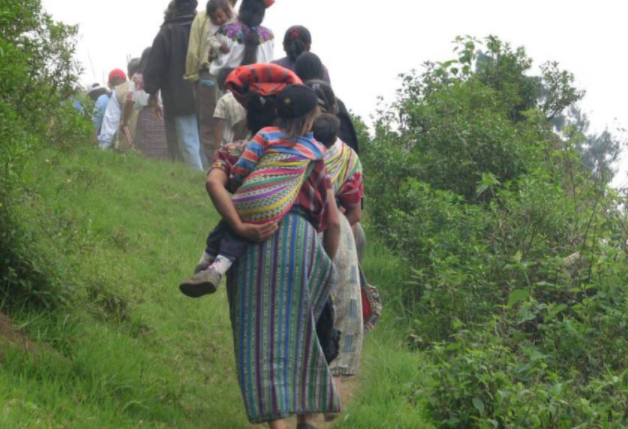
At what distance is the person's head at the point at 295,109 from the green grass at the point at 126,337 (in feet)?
4.80

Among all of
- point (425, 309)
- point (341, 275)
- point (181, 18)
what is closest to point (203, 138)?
point (181, 18)

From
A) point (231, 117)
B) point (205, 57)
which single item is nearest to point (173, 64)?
point (205, 57)

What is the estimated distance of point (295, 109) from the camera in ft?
21.4

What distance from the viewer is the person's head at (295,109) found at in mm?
6531

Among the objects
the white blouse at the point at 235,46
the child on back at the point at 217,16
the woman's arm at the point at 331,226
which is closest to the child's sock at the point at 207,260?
the woman's arm at the point at 331,226

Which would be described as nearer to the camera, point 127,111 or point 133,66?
point 127,111

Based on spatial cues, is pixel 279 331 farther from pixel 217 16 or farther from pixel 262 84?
pixel 217 16

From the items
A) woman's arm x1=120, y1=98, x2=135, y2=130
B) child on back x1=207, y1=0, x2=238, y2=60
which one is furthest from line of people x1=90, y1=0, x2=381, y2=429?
woman's arm x1=120, y1=98, x2=135, y2=130

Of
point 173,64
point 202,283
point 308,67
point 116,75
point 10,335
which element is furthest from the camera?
point 116,75

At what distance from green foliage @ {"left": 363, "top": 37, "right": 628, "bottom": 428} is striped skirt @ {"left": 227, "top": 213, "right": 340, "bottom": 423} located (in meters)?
0.58

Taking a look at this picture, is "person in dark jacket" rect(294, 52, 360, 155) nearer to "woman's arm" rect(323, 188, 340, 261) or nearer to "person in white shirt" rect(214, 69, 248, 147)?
"woman's arm" rect(323, 188, 340, 261)

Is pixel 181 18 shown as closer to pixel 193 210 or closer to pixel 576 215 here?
pixel 193 210

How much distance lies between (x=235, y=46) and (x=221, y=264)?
6.40 meters

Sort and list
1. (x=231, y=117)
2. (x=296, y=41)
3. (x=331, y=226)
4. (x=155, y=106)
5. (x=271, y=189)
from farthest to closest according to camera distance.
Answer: (x=155, y=106) < (x=231, y=117) < (x=296, y=41) < (x=331, y=226) < (x=271, y=189)
